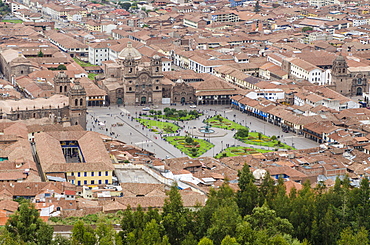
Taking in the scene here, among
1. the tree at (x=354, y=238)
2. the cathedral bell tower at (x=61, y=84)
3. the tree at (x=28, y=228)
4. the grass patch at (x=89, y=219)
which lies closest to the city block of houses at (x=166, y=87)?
the cathedral bell tower at (x=61, y=84)

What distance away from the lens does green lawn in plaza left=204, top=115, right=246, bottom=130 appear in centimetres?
8662

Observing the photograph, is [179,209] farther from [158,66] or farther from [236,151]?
[158,66]

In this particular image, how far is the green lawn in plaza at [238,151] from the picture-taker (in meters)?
75.2

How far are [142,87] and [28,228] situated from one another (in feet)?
178

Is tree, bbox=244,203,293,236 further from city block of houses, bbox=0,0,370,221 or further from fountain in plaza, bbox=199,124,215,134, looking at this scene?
fountain in plaza, bbox=199,124,215,134

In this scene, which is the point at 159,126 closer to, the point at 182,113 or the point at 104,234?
the point at 182,113

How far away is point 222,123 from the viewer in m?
88.4

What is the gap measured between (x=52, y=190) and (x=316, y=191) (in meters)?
17.8

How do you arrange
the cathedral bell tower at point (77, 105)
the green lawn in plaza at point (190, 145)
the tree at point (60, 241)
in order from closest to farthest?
the tree at point (60, 241), the green lawn in plaza at point (190, 145), the cathedral bell tower at point (77, 105)

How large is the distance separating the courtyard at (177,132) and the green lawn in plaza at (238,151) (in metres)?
0.69

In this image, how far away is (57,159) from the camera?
62125 millimetres

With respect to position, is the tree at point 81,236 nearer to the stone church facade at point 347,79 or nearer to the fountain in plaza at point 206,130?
the fountain in plaza at point 206,130

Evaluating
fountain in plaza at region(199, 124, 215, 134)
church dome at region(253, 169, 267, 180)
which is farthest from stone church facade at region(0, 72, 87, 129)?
church dome at region(253, 169, 267, 180)

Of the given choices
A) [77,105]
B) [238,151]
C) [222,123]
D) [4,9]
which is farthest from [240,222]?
[4,9]
